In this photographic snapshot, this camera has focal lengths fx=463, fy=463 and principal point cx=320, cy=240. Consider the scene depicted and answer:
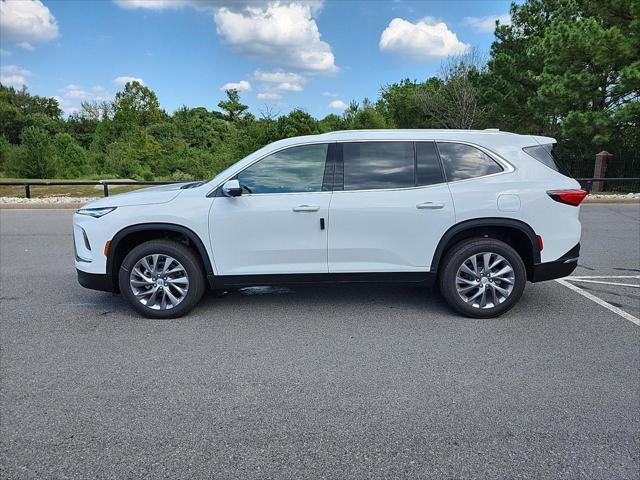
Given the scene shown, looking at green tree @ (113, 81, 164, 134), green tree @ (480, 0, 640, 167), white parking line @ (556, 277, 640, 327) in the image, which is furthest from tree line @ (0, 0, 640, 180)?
white parking line @ (556, 277, 640, 327)

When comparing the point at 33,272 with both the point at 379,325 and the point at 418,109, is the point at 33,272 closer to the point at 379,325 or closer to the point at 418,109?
the point at 379,325

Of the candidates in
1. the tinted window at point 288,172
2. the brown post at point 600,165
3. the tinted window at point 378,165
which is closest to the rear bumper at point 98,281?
the tinted window at point 288,172

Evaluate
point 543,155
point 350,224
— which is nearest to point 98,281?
point 350,224

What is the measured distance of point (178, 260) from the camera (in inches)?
179

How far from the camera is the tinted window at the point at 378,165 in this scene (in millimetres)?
4594

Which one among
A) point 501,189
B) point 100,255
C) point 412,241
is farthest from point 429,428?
point 100,255

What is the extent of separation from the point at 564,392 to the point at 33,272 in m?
6.72

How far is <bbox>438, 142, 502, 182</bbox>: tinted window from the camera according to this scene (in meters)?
4.64

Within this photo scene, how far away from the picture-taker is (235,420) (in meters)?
2.91

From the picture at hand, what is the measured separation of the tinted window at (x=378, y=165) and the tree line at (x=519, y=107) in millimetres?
16120

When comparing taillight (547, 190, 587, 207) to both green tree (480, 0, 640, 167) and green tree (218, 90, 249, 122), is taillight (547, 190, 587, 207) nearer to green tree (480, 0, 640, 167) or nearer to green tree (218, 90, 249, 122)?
green tree (480, 0, 640, 167)

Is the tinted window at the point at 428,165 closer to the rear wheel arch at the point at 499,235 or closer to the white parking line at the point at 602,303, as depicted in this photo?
the rear wheel arch at the point at 499,235

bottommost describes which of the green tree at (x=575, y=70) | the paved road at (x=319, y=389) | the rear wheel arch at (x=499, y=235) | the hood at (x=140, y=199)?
the paved road at (x=319, y=389)

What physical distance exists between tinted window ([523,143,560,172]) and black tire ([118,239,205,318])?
3531mm
